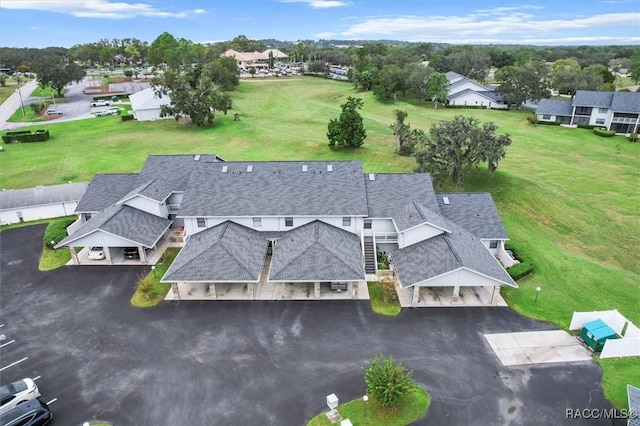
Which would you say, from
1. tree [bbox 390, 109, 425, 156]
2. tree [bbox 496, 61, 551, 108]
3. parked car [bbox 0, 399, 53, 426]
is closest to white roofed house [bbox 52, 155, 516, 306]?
parked car [bbox 0, 399, 53, 426]

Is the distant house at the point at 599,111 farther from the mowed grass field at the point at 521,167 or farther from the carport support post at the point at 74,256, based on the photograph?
the carport support post at the point at 74,256

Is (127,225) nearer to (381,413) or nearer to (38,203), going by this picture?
(38,203)

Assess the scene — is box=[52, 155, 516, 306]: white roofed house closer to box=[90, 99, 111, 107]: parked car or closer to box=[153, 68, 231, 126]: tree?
box=[153, 68, 231, 126]: tree

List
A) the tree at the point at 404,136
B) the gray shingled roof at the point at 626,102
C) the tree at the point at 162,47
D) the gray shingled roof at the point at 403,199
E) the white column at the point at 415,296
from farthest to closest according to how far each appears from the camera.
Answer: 1. the tree at the point at 162,47
2. the gray shingled roof at the point at 626,102
3. the tree at the point at 404,136
4. the gray shingled roof at the point at 403,199
5. the white column at the point at 415,296

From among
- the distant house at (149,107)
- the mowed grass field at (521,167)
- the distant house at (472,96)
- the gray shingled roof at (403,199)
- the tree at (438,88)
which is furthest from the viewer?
the distant house at (472,96)

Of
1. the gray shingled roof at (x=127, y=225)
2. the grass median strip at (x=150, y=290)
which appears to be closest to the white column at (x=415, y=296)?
the grass median strip at (x=150, y=290)

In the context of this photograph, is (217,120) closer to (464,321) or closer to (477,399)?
(464,321)
